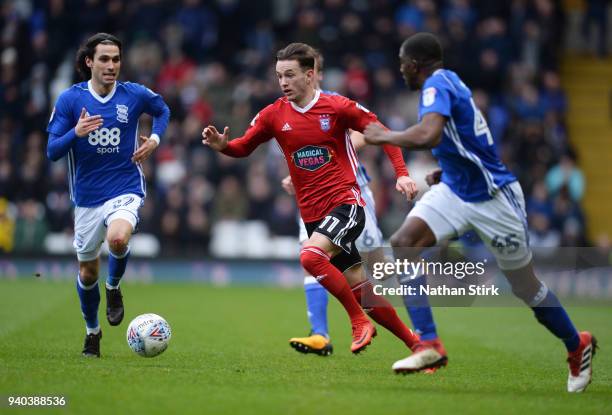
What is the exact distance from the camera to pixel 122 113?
9352 mm

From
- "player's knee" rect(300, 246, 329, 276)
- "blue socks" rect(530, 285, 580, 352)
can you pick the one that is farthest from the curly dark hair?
"blue socks" rect(530, 285, 580, 352)

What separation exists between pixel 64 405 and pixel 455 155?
3306mm

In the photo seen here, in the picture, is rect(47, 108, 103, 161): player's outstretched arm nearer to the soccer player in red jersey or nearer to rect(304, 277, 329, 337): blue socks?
the soccer player in red jersey

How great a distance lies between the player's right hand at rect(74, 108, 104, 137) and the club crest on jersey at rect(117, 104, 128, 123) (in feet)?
1.95

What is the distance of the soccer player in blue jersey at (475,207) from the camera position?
7641 mm

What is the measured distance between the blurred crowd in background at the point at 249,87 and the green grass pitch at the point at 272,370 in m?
5.49

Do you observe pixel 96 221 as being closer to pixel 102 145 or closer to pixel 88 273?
pixel 88 273

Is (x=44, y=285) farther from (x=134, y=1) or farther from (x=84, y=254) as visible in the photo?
(x=84, y=254)

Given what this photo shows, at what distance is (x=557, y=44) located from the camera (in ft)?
80.9

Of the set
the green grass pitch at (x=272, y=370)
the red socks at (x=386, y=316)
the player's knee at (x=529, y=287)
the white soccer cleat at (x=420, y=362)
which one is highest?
the player's knee at (x=529, y=287)

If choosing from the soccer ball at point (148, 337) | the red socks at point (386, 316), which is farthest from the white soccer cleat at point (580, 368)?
the soccer ball at point (148, 337)

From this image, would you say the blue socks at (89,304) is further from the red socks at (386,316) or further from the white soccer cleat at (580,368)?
the white soccer cleat at (580,368)

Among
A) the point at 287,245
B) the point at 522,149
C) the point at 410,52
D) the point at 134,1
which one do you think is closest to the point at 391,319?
the point at 410,52

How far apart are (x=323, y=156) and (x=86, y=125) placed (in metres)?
1.98
